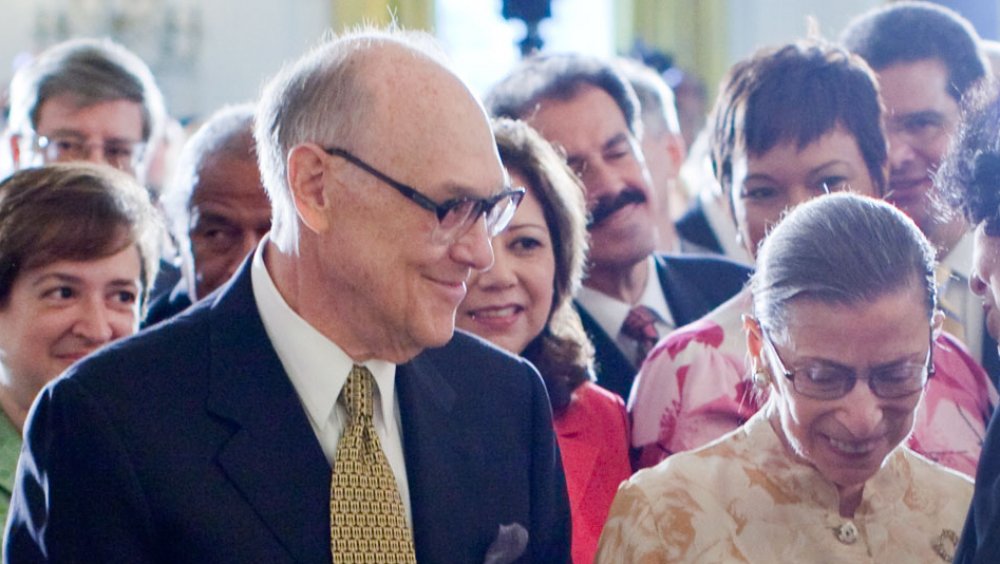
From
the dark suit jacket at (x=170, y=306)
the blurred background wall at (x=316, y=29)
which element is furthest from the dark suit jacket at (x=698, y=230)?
the blurred background wall at (x=316, y=29)

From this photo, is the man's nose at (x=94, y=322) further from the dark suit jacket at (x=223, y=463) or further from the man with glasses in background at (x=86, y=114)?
the man with glasses in background at (x=86, y=114)

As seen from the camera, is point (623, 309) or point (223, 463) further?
point (623, 309)

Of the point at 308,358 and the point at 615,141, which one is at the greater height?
the point at 308,358

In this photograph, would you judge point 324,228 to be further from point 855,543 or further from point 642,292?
point 642,292

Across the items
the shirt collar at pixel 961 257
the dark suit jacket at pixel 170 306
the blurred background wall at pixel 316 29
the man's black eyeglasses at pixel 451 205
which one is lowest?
the blurred background wall at pixel 316 29

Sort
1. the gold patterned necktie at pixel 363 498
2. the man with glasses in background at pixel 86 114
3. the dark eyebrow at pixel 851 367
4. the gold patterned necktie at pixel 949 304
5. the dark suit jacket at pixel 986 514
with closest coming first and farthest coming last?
the dark suit jacket at pixel 986 514, the gold patterned necktie at pixel 363 498, the dark eyebrow at pixel 851 367, the gold patterned necktie at pixel 949 304, the man with glasses in background at pixel 86 114

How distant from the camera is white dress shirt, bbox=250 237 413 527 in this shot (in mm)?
2131

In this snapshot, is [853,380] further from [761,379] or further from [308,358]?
[308,358]

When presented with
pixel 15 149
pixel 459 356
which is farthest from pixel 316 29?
pixel 459 356

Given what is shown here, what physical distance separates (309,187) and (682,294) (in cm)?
139

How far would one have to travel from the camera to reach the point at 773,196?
288 cm

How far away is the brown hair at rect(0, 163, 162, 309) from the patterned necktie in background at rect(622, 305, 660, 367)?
0.95 metres

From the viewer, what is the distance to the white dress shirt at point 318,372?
213 centimetres

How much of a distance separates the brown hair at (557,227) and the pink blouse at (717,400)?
0.69 feet
